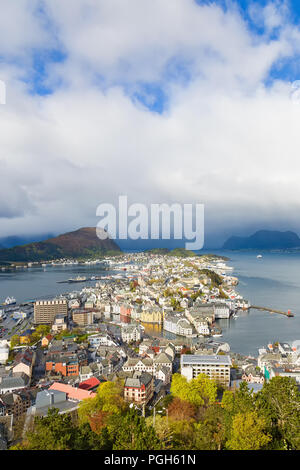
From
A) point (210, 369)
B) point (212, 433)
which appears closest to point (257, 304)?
point (210, 369)

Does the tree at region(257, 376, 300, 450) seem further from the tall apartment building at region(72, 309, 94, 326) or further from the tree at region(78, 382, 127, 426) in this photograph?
the tall apartment building at region(72, 309, 94, 326)

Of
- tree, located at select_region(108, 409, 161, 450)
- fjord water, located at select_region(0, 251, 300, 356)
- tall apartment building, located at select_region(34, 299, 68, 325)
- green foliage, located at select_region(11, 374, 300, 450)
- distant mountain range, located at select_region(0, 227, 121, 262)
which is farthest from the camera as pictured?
distant mountain range, located at select_region(0, 227, 121, 262)

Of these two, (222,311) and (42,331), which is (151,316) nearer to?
(222,311)

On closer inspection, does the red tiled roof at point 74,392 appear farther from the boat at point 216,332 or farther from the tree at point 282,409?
the boat at point 216,332

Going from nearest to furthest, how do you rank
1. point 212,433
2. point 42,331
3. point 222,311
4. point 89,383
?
point 212,433, point 89,383, point 42,331, point 222,311

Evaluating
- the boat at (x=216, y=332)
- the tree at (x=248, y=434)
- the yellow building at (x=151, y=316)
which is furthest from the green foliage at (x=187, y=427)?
the yellow building at (x=151, y=316)

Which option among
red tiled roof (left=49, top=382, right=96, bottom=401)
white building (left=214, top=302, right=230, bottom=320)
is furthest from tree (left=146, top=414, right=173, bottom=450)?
white building (left=214, top=302, right=230, bottom=320)
